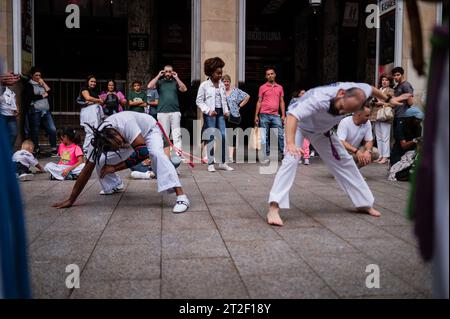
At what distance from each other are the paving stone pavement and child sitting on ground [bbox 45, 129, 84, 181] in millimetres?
1375

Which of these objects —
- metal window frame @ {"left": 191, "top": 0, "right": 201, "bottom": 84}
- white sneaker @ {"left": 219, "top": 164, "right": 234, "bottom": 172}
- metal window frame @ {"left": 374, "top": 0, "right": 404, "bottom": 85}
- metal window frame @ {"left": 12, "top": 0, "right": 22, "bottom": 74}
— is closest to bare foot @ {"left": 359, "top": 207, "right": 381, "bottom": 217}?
white sneaker @ {"left": 219, "top": 164, "right": 234, "bottom": 172}

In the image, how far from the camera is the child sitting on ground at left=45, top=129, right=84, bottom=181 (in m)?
8.30

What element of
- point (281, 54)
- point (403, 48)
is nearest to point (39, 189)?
point (403, 48)

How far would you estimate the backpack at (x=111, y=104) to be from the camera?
1077cm

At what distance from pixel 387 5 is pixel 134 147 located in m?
7.39

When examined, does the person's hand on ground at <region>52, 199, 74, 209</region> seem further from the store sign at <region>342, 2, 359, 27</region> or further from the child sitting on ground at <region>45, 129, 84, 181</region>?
the store sign at <region>342, 2, 359, 27</region>

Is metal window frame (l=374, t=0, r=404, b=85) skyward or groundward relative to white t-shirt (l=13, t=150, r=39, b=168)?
skyward

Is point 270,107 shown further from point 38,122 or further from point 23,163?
point 38,122

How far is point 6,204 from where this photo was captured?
83.8 inches

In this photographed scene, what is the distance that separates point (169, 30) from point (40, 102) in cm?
875

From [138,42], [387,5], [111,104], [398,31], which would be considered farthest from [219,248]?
[138,42]

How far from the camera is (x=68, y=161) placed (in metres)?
8.53

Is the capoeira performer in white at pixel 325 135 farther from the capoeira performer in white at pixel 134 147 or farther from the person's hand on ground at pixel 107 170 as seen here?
the person's hand on ground at pixel 107 170
